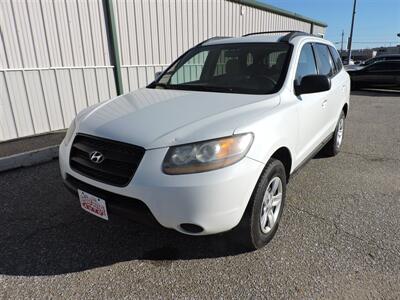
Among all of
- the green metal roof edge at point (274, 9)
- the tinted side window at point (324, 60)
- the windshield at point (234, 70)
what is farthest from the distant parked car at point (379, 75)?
the windshield at point (234, 70)

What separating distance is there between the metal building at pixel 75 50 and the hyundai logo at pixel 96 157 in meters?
3.89

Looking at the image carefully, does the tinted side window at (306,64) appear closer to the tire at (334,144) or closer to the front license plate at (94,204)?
the tire at (334,144)

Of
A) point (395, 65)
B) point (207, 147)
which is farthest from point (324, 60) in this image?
point (395, 65)

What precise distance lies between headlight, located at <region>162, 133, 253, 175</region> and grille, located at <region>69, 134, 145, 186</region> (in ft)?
0.71

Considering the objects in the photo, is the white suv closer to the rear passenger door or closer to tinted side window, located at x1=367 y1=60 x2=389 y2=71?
the rear passenger door

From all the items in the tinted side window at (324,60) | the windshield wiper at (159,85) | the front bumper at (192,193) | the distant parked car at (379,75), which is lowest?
the distant parked car at (379,75)

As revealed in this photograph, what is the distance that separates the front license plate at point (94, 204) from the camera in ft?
6.97

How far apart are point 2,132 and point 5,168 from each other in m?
1.49

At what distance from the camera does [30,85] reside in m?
5.29

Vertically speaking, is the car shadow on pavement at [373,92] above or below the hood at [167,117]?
below

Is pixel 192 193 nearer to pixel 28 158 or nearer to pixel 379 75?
pixel 28 158

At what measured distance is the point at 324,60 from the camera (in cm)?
392

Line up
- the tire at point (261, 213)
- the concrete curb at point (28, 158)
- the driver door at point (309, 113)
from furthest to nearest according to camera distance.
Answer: the concrete curb at point (28, 158) < the driver door at point (309, 113) < the tire at point (261, 213)

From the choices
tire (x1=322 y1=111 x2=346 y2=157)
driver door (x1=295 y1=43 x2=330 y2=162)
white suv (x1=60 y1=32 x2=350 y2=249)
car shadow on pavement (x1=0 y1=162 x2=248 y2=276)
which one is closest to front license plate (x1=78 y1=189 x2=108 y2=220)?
white suv (x1=60 y1=32 x2=350 y2=249)
